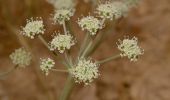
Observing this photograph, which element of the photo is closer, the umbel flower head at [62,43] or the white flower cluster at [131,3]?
the umbel flower head at [62,43]

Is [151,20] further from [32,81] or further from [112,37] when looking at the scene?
[32,81]

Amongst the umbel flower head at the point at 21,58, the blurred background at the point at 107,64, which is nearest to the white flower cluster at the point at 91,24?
the umbel flower head at the point at 21,58

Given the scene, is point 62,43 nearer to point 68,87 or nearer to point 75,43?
point 75,43

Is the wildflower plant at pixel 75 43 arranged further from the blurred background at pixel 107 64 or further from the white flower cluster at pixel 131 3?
the blurred background at pixel 107 64

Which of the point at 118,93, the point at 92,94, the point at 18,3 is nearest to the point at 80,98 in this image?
the point at 92,94

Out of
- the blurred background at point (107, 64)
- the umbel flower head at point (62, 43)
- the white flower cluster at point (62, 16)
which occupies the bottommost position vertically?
the umbel flower head at point (62, 43)

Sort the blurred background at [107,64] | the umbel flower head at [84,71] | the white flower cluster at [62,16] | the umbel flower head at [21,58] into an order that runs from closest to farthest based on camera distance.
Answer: the umbel flower head at [84,71]
the white flower cluster at [62,16]
the umbel flower head at [21,58]
the blurred background at [107,64]

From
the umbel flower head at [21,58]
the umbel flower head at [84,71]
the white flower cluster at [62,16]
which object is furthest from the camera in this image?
the umbel flower head at [21,58]

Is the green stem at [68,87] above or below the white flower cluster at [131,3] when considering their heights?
below
